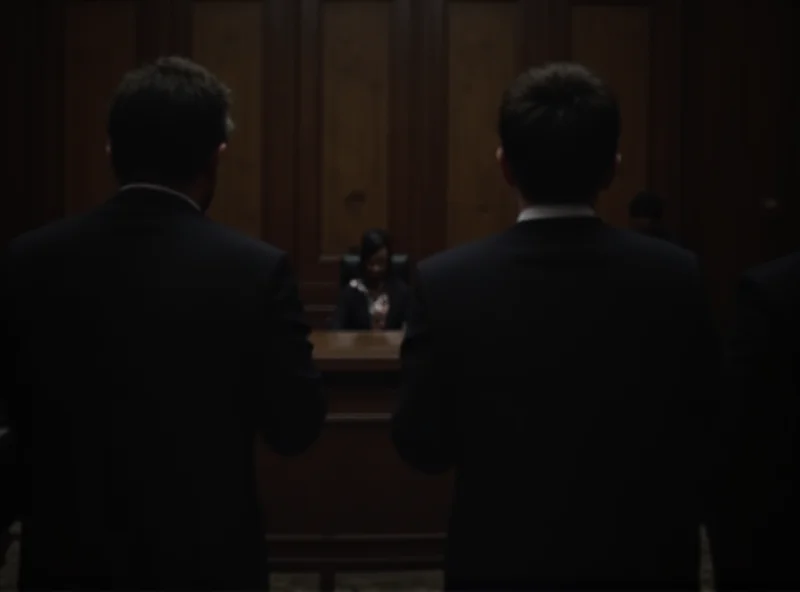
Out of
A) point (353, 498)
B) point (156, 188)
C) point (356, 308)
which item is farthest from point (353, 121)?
point (156, 188)

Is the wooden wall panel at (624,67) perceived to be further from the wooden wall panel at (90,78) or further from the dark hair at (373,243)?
the wooden wall panel at (90,78)

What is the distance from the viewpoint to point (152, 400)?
2039mm

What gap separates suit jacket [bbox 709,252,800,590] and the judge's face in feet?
13.7

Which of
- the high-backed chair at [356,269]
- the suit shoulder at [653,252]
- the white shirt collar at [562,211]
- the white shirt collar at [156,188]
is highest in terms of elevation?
the white shirt collar at [156,188]

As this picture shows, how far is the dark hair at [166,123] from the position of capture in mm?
2090

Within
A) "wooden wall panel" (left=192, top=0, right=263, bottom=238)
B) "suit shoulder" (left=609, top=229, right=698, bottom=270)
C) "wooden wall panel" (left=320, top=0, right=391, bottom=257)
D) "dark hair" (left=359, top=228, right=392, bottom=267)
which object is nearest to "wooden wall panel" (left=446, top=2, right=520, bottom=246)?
"wooden wall panel" (left=320, top=0, right=391, bottom=257)

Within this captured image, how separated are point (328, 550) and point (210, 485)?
277 cm

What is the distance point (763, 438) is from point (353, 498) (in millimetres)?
2850

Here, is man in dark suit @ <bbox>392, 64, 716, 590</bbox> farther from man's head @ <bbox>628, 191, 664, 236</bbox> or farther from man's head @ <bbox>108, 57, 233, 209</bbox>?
man's head @ <bbox>628, 191, 664, 236</bbox>

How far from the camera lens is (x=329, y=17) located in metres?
7.83

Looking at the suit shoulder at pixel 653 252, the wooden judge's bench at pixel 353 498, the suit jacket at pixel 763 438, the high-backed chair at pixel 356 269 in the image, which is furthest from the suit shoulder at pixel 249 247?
the high-backed chair at pixel 356 269

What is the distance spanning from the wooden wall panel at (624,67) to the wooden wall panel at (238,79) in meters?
1.87

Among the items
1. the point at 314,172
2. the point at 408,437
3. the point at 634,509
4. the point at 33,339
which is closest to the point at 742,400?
the point at 634,509

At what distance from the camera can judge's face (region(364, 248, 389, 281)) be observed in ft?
20.4
